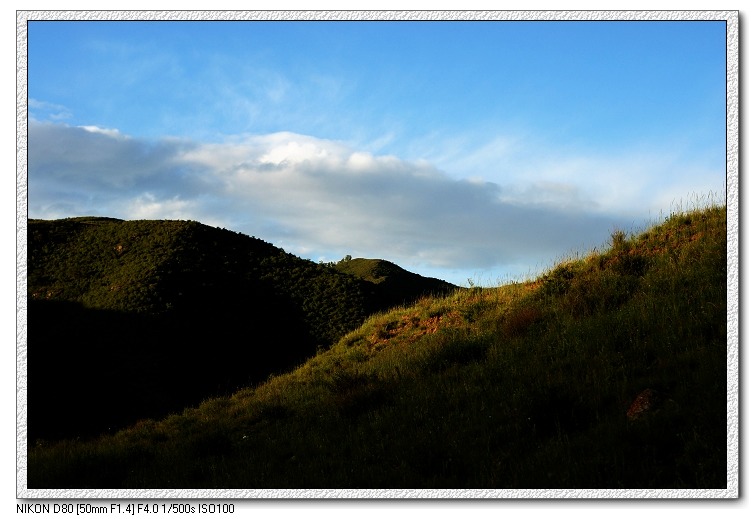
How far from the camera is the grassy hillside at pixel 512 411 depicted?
21.3 feet

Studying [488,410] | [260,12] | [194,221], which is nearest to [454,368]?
[488,410]

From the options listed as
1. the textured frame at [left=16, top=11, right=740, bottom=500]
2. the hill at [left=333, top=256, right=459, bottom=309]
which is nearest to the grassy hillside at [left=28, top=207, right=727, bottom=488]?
the textured frame at [left=16, top=11, right=740, bottom=500]

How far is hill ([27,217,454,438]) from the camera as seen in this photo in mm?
17406

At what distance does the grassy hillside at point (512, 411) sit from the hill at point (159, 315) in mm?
3675

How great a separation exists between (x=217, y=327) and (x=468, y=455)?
16.9 metres

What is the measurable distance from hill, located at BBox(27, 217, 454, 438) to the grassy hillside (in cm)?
368

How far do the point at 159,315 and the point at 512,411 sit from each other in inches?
661

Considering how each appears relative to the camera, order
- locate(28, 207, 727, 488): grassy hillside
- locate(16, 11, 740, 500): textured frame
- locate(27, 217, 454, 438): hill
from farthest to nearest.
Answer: locate(27, 217, 454, 438): hill, locate(16, 11, 740, 500): textured frame, locate(28, 207, 727, 488): grassy hillside

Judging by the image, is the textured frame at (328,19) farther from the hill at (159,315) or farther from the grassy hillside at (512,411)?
the hill at (159,315)

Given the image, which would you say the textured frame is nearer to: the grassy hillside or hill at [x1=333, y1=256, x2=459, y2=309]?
the grassy hillside

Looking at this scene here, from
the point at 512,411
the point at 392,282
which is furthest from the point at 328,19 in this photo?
the point at 392,282

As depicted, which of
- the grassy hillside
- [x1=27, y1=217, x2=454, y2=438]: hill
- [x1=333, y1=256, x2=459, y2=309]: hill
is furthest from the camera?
[x1=333, y1=256, x2=459, y2=309]: hill

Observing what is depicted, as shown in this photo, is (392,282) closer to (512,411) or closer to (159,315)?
(159,315)
